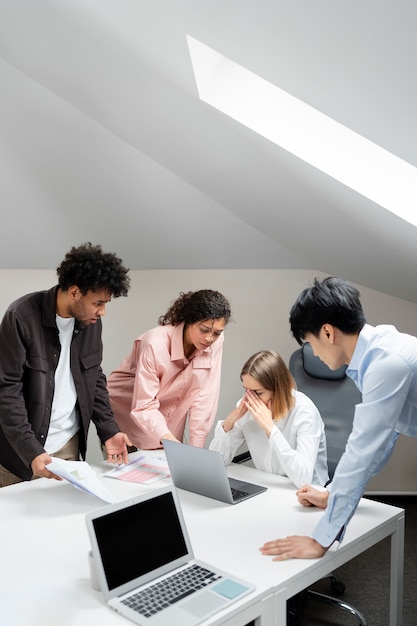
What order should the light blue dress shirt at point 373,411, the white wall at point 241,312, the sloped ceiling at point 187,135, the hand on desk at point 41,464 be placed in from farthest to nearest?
the white wall at point 241,312 < the hand on desk at point 41,464 < the light blue dress shirt at point 373,411 < the sloped ceiling at point 187,135

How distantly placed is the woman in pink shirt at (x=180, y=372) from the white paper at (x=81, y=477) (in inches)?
18.5

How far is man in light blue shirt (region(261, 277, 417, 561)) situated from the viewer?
1.67 metres

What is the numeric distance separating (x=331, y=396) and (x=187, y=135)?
55.1 inches

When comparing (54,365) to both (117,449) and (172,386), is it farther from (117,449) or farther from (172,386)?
(172,386)

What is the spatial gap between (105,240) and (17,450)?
1734 mm

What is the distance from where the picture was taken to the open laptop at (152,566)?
1.50m

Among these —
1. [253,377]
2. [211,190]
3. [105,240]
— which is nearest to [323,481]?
[253,377]

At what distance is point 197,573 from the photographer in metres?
1.66

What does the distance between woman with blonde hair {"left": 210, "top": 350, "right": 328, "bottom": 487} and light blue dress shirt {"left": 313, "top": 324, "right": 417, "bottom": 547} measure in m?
0.74

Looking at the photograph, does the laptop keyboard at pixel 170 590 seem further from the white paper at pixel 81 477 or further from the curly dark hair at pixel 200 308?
the curly dark hair at pixel 200 308

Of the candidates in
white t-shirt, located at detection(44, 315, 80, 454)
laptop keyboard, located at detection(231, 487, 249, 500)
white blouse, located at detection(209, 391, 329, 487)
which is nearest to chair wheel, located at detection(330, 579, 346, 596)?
white blouse, located at detection(209, 391, 329, 487)

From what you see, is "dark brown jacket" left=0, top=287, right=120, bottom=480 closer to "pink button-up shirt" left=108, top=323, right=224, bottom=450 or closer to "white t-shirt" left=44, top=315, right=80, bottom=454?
"white t-shirt" left=44, top=315, right=80, bottom=454

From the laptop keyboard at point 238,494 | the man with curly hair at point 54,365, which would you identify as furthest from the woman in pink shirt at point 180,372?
the laptop keyboard at point 238,494

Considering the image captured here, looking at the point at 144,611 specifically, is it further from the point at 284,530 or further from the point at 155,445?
the point at 155,445
